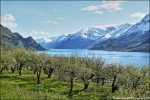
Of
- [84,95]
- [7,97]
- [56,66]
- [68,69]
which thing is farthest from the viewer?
[56,66]

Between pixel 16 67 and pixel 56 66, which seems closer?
pixel 56 66

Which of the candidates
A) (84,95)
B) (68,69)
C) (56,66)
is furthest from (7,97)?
(56,66)

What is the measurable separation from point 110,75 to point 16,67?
155 ft

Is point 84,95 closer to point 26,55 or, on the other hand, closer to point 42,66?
point 42,66

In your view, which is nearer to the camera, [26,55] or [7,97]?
[7,97]

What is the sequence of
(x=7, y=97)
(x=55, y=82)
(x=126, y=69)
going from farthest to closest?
(x=55, y=82)
(x=126, y=69)
(x=7, y=97)

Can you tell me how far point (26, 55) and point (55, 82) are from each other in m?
24.9

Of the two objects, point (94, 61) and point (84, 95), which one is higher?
point (94, 61)

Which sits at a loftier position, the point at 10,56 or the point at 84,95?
the point at 10,56

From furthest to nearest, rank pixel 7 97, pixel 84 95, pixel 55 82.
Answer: pixel 55 82, pixel 84 95, pixel 7 97

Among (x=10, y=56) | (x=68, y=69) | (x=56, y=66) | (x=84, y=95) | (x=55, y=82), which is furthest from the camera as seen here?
(x=10, y=56)

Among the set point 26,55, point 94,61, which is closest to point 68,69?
point 94,61

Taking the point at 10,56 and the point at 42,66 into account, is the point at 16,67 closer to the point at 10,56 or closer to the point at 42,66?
the point at 10,56

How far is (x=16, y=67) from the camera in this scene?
424 ft
